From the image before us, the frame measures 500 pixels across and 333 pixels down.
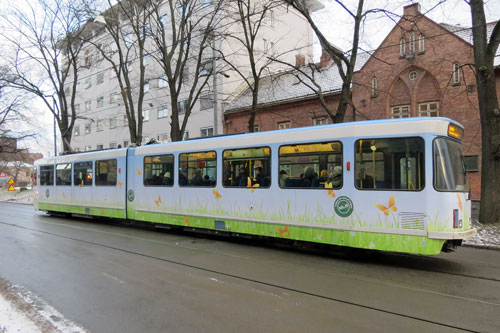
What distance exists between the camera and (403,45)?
2012 centimetres

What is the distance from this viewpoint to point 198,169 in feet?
34.3

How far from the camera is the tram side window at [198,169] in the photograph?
32.8 feet

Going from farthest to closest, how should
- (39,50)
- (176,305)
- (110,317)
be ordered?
1. (39,50)
2. (176,305)
3. (110,317)

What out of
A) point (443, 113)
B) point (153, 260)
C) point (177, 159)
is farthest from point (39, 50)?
point (443, 113)

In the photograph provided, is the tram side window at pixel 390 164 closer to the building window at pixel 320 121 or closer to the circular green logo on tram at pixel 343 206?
the circular green logo on tram at pixel 343 206

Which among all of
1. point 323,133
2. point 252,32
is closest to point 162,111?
point 252,32

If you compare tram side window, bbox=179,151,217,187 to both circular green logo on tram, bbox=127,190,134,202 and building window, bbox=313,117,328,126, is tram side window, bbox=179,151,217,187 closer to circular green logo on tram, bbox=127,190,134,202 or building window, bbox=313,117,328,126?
circular green logo on tram, bbox=127,190,134,202

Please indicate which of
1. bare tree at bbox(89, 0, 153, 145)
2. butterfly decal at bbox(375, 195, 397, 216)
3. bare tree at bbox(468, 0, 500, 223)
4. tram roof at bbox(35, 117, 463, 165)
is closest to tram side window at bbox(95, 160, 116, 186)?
tram roof at bbox(35, 117, 463, 165)

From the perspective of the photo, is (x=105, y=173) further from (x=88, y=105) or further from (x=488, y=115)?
(x=88, y=105)

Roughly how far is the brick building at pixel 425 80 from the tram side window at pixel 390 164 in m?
10.5

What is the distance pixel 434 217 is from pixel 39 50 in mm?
28971

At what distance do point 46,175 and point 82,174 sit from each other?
3.54m

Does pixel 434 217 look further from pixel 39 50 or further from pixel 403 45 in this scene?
pixel 39 50

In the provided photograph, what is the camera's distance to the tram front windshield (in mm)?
6645
